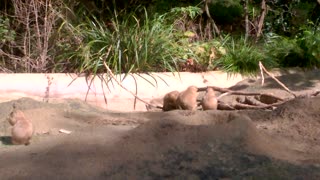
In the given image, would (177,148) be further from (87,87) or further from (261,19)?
(261,19)

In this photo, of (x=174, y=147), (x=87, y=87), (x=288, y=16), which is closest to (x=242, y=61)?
(x=87, y=87)

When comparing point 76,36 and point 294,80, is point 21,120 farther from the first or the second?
point 294,80

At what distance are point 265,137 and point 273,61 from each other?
4191mm

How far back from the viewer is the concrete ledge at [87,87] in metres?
7.21

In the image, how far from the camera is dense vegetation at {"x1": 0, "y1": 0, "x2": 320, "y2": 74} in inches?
318

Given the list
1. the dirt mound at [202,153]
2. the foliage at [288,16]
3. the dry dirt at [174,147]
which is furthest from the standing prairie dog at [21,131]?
the foliage at [288,16]

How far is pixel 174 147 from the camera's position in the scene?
4469 mm

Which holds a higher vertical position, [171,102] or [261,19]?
[261,19]

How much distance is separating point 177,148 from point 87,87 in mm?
3184

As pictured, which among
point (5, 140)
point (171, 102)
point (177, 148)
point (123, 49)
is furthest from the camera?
point (123, 49)

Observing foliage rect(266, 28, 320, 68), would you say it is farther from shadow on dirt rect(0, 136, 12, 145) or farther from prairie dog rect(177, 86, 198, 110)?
shadow on dirt rect(0, 136, 12, 145)

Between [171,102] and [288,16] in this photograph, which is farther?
[288,16]

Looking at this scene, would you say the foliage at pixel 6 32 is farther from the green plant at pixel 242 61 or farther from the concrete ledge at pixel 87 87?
the green plant at pixel 242 61

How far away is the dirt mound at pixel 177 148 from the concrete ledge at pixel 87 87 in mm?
1402
